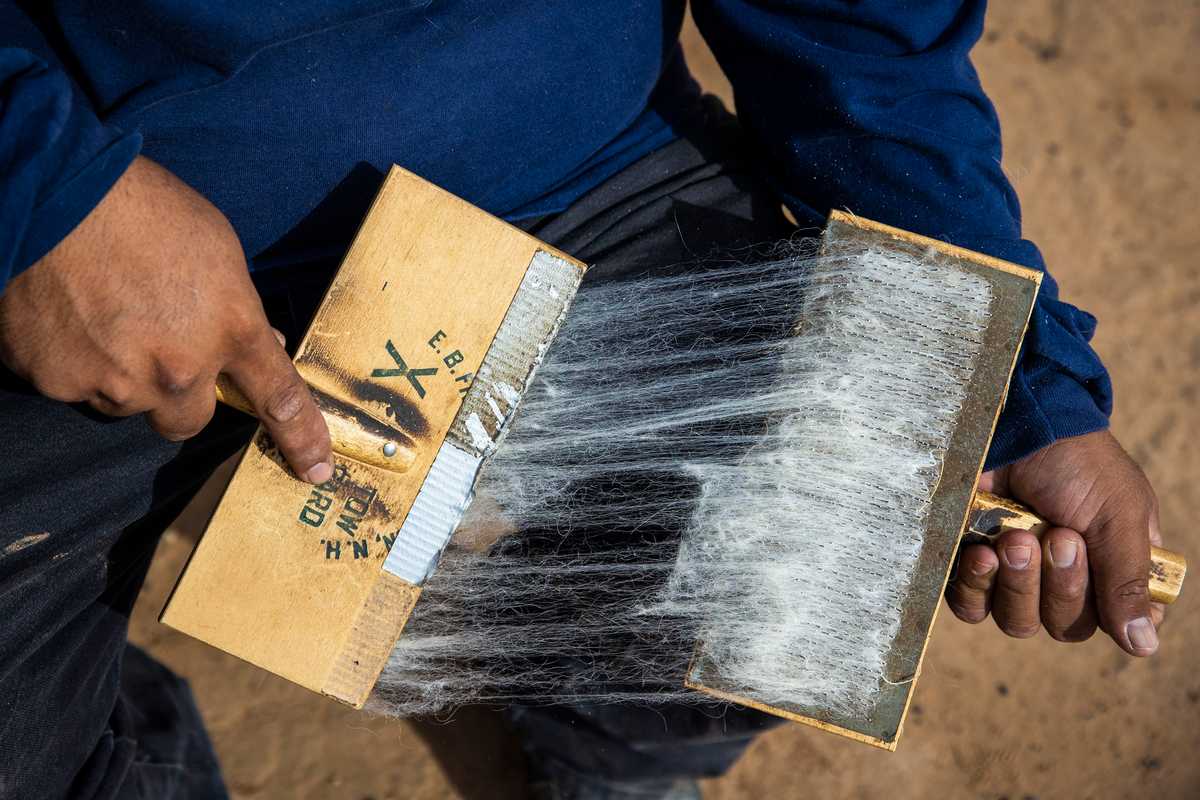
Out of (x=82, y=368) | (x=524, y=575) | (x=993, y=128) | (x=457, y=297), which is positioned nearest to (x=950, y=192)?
(x=993, y=128)

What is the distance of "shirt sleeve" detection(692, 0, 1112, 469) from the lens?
4.01 ft

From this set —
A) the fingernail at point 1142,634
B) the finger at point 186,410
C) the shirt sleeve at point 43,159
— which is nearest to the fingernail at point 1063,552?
the fingernail at point 1142,634

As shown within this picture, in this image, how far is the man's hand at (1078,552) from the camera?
121 cm

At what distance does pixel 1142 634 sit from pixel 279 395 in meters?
1.14

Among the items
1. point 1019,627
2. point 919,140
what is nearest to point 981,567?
point 1019,627

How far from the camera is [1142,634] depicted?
123 centimetres

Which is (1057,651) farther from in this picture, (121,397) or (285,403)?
(121,397)

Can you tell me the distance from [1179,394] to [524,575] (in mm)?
2291

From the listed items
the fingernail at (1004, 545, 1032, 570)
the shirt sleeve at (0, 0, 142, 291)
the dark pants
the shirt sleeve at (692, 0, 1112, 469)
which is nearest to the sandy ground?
the dark pants

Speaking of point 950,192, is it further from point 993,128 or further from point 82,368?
point 82,368

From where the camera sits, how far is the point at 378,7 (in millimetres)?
1094

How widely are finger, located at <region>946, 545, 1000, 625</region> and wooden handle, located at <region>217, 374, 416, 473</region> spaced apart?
0.75m

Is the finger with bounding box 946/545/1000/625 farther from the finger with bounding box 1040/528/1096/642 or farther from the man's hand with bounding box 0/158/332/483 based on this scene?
the man's hand with bounding box 0/158/332/483

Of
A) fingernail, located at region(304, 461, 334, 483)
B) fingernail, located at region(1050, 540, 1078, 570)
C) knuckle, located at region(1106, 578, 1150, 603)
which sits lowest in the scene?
knuckle, located at region(1106, 578, 1150, 603)
